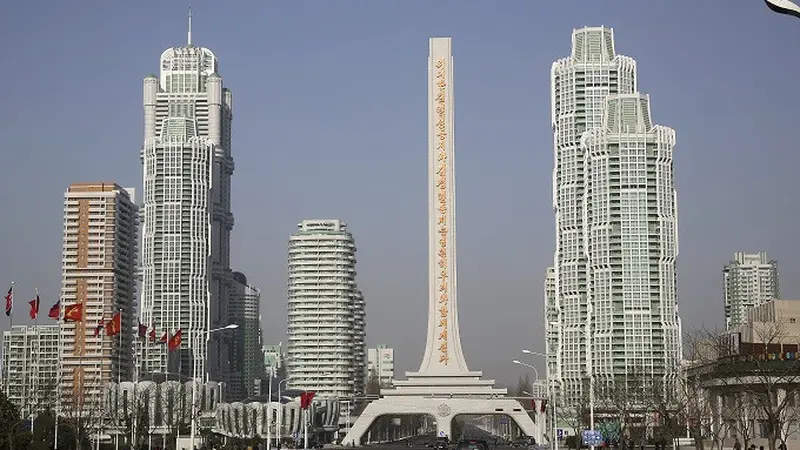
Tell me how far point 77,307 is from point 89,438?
29.3 m

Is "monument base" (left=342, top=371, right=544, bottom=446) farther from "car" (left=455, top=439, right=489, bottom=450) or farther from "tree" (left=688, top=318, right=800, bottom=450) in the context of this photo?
"car" (left=455, top=439, right=489, bottom=450)

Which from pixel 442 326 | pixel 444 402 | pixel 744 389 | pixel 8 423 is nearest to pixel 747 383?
pixel 744 389

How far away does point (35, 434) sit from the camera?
94.6 m

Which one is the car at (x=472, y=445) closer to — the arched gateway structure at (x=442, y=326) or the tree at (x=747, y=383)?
the tree at (x=747, y=383)

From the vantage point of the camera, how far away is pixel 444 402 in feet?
606

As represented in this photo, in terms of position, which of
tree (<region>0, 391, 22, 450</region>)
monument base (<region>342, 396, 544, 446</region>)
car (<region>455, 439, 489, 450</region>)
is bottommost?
monument base (<region>342, 396, 544, 446</region>)

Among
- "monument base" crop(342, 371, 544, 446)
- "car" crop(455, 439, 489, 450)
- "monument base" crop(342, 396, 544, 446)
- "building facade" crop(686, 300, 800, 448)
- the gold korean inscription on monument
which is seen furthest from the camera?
"monument base" crop(342, 396, 544, 446)

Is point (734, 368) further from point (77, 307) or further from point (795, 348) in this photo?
point (77, 307)

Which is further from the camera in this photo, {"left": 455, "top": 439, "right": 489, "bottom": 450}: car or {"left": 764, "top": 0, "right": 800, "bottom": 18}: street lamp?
{"left": 455, "top": 439, "right": 489, "bottom": 450}: car

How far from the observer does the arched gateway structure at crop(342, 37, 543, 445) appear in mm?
179125

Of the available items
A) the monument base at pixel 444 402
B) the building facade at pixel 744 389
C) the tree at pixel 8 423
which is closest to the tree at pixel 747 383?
the building facade at pixel 744 389

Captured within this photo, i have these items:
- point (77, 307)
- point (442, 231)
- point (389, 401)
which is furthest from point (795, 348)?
point (389, 401)

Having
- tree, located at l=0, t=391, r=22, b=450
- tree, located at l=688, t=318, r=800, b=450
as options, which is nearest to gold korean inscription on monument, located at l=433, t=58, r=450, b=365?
tree, located at l=688, t=318, r=800, b=450

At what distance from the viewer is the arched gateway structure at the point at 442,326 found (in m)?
179
